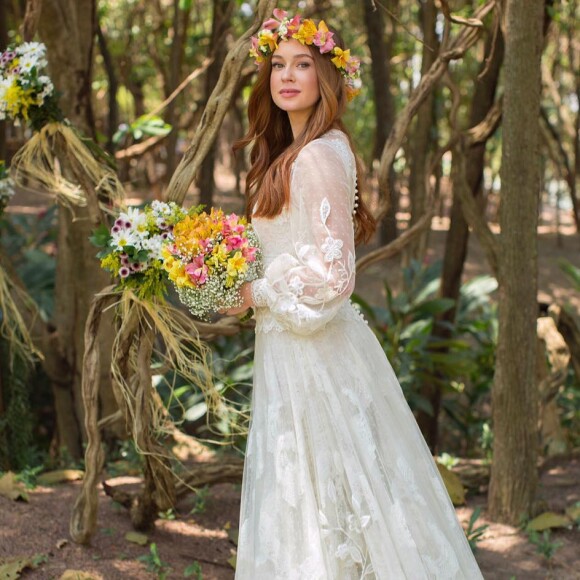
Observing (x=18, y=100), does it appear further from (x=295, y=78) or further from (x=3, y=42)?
(x=3, y=42)

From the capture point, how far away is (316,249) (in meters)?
2.57

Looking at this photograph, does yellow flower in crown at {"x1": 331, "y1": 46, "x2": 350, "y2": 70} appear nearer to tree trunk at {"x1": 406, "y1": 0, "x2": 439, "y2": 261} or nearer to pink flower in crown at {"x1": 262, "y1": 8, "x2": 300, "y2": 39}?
pink flower in crown at {"x1": 262, "y1": 8, "x2": 300, "y2": 39}

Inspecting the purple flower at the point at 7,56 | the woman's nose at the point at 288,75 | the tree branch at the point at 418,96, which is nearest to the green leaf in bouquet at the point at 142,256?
the woman's nose at the point at 288,75

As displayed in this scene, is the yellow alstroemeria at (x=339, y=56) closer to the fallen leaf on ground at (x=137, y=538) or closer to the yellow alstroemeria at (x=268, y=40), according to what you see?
the yellow alstroemeria at (x=268, y=40)

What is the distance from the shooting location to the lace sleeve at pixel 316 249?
2.54 metres

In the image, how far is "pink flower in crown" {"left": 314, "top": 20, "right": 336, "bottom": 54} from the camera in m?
2.71

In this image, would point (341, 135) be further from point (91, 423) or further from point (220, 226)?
point (91, 423)

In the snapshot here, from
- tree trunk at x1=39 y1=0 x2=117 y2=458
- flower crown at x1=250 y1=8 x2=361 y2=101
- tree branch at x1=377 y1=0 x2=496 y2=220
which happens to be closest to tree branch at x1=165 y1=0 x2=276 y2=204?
flower crown at x1=250 y1=8 x2=361 y2=101

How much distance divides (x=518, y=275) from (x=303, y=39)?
1793 millimetres

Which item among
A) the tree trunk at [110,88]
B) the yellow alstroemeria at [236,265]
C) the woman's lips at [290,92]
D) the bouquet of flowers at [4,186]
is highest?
the tree trunk at [110,88]

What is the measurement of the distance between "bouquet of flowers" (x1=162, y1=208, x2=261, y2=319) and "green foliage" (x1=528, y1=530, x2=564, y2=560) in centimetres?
198

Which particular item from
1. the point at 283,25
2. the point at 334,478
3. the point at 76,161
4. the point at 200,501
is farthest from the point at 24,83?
the point at 200,501

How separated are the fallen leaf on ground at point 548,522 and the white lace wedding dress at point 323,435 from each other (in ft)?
4.28

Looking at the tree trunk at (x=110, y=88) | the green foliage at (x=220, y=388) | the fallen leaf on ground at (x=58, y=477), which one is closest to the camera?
the fallen leaf on ground at (x=58, y=477)
